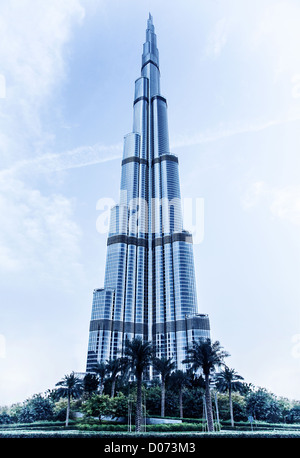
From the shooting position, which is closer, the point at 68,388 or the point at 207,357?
the point at 207,357

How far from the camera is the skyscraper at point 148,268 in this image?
473 feet

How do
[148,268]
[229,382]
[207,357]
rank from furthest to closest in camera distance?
[148,268]
[229,382]
[207,357]

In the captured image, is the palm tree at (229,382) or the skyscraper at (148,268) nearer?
the palm tree at (229,382)

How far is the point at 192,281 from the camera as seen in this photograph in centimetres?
15188

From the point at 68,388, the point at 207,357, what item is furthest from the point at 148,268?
the point at 207,357

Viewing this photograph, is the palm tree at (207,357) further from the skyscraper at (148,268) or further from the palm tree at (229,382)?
the skyscraper at (148,268)

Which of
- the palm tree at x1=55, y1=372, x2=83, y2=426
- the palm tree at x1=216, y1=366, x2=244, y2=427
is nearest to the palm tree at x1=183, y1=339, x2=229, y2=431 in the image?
the palm tree at x1=216, y1=366, x2=244, y2=427

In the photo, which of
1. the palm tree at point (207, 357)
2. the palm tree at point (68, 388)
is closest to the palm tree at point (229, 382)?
the palm tree at point (207, 357)

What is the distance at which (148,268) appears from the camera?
554ft

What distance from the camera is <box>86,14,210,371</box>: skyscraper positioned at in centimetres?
14425

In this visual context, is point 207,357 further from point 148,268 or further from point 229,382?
point 148,268

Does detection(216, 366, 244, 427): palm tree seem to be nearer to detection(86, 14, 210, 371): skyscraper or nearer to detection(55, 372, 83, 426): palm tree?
detection(55, 372, 83, 426): palm tree
